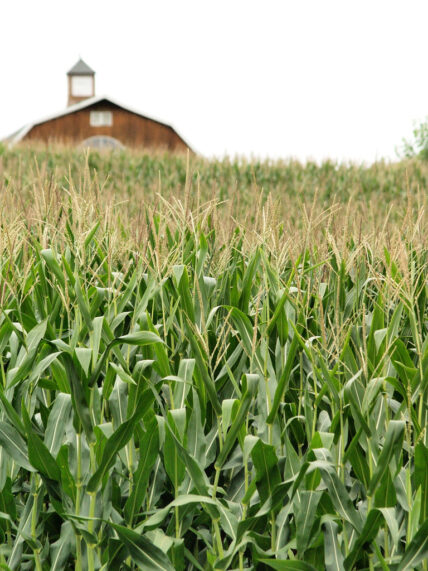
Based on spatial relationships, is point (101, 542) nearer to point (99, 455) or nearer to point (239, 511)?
point (99, 455)

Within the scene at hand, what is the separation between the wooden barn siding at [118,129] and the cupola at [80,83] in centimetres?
1468

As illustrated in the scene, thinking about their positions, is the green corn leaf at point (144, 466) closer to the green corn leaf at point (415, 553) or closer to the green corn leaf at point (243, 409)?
the green corn leaf at point (243, 409)

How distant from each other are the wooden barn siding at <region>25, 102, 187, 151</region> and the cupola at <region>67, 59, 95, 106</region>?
48.2 ft

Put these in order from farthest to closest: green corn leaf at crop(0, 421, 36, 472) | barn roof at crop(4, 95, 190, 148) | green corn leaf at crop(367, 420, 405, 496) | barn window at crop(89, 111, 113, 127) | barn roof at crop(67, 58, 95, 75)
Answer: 1. barn roof at crop(67, 58, 95, 75)
2. barn window at crop(89, 111, 113, 127)
3. barn roof at crop(4, 95, 190, 148)
4. green corn leaf at crop(0, 421, 36, 472)
5. green corn leaf at crop(367, 420, 405, 496)

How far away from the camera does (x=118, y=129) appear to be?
38.2 meters

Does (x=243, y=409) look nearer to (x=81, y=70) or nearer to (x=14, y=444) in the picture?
(x=14, y=444)

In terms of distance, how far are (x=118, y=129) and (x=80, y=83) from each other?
16547 mm

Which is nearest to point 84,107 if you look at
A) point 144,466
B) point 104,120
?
point 104,120

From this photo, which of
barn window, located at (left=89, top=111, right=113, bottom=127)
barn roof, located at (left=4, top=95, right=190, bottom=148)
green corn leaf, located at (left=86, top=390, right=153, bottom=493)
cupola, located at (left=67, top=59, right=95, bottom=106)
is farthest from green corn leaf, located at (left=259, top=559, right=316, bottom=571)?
cupola, located at (left=67, top=59, right=95, bottom=106)

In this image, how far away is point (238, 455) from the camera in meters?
2.34

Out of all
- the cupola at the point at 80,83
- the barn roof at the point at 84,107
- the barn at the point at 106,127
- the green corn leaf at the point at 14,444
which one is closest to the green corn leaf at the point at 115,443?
the green corn leaf at the point at 14,444

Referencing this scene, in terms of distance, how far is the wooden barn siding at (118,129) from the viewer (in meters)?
38.0

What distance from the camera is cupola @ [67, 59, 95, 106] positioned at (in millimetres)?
51844

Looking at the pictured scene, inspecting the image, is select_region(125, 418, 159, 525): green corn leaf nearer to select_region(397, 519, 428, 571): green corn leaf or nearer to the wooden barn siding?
select_region(397, 519, 428, 571): green corn leaf
